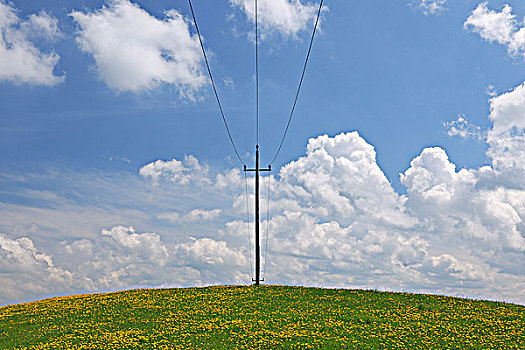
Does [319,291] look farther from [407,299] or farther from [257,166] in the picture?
[257,166]

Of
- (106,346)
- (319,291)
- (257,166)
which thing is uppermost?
(257,166)

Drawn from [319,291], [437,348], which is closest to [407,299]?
[319,291]

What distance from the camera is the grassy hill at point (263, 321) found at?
22.7 m

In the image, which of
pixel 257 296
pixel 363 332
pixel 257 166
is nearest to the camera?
pixel 363 332

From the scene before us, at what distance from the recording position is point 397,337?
2319cm

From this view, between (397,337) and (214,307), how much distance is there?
36.4 feet

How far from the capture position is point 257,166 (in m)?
41.2

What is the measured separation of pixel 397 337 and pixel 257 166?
20781mm

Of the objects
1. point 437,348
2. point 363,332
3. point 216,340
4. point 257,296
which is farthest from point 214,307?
point 437,348

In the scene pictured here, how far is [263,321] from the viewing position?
84.7 feet

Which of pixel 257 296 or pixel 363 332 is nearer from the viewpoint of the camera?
pixel 363 332

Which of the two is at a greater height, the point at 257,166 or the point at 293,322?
the point at 257,166

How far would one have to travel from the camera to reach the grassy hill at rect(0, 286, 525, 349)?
74.4 ft

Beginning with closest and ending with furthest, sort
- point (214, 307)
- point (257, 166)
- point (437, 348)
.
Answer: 1. point (437, 348)
2. point (214, 307)
3. point (257, 166)
